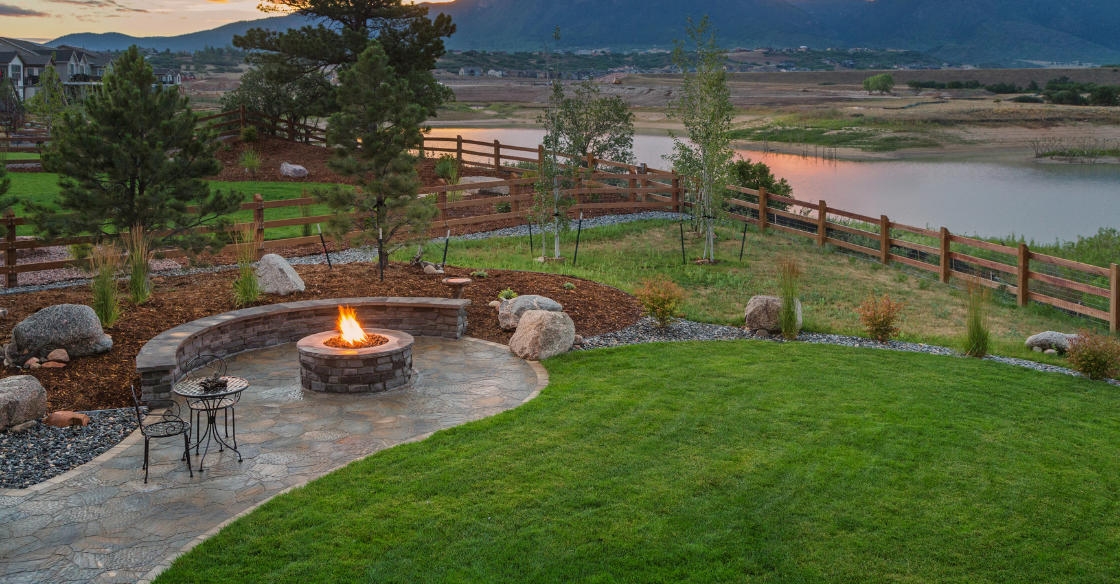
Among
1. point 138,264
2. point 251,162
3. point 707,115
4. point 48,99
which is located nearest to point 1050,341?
point 707,115

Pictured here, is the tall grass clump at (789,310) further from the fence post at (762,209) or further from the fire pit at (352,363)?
the fence post at (762,209)

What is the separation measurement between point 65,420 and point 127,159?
4671 millimetres

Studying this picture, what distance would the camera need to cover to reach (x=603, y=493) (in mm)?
5582

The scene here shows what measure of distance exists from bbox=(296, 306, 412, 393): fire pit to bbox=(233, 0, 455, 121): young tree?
19.5 meters

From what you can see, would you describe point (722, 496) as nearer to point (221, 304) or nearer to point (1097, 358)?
point (1097, 358)

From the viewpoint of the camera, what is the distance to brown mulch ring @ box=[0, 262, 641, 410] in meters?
7.81

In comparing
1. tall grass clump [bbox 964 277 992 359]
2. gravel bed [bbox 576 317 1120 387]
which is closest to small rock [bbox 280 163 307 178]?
gravel bed [bbox 576 317 1120 387]

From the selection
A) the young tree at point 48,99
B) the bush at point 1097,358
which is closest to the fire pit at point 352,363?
the bush at point 1097,358

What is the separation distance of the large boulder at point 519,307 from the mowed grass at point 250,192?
25.8 ft

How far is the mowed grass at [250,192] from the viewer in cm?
1758

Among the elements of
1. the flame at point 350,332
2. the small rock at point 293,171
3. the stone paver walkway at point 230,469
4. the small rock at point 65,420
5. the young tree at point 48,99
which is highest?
the young tree at point 48,99

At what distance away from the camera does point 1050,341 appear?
10.4 m

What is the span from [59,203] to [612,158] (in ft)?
59.4

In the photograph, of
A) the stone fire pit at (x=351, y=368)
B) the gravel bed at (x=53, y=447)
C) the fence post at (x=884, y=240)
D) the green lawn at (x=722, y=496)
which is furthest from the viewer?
the fence post at (x=884, y=240)
